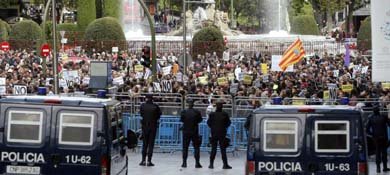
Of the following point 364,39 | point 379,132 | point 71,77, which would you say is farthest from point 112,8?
point 379,132

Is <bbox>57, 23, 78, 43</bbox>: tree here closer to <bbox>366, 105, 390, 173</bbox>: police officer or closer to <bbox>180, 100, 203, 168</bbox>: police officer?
<bbox>180, 100, 203, 168</bbox>: police officer

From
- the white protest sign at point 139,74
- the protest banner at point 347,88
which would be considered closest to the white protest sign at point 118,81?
the white protest sign at point 139,74

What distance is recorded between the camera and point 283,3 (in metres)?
75.8

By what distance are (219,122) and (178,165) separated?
196 cm

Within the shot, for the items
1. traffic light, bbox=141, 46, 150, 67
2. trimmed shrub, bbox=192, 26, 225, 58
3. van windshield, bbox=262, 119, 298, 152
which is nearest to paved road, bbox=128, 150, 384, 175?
van windshield, bbox=262, 119, 298, 152

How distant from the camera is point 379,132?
21.0 meters

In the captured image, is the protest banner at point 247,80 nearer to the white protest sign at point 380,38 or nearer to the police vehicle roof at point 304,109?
the white protest sign at point 380,38

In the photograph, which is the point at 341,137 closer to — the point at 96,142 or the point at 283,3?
the point at 96,142

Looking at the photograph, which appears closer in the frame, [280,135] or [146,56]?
[280,135]

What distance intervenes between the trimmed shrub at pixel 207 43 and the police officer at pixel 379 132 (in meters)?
30.1

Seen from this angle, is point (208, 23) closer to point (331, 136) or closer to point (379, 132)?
point (379, 132)

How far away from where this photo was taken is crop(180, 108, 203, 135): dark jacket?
21.5 meters

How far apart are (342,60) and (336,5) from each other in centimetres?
4274

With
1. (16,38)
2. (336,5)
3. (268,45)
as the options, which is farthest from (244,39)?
(336,5)
